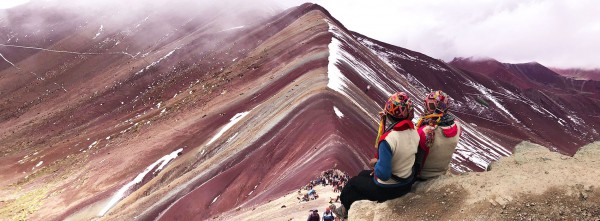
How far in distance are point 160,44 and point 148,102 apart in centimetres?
3473

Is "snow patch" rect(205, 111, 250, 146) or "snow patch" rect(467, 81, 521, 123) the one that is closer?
"snow patch" rect(205, 111, 250, 146)

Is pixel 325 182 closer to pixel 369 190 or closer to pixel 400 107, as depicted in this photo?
pixel 369 190

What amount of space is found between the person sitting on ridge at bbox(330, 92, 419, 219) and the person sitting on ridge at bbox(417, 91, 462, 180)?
13.0 inches

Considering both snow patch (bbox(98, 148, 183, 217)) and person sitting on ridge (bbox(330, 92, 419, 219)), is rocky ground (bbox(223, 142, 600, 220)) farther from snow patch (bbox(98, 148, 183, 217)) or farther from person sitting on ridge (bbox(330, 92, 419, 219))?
snow patch (bbox(98, 148, 183, 217))

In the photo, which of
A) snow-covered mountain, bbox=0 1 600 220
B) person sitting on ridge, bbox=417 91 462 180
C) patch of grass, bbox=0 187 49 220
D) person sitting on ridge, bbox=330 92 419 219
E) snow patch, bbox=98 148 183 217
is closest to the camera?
person sitting on ridge, bbox=330 92 419 219

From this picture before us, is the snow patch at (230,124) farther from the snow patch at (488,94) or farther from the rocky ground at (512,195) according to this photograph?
the snow patch at (488,94)

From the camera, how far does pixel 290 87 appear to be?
40.4 m

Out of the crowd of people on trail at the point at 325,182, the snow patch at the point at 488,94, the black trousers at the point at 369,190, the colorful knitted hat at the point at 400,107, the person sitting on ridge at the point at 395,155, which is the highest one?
the colorful knitted hat at the point at 400,107

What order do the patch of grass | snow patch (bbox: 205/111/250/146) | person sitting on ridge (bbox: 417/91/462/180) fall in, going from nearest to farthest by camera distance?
person sitting on ridge (bbox: 417/91/462/180), the patch of grass, snow patch (bbox: 205/111/250/146)

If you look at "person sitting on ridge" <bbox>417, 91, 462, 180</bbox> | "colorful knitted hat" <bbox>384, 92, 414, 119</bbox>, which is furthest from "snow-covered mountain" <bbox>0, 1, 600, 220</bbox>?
"colorful knitted hat" <bbox>384, 92, 414, 119</bbox>

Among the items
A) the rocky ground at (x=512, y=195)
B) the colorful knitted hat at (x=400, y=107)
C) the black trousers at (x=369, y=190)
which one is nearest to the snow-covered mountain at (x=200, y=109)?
the black trousers at (x=369, y=190)

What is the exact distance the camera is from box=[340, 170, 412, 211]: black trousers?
333 inches

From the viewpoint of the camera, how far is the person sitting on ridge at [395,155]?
7.68 meters

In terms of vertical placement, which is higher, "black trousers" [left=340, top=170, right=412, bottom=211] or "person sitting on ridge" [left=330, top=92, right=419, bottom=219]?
"person sitting on ridge" [left=330, top=92, right=419, bottom=219]
